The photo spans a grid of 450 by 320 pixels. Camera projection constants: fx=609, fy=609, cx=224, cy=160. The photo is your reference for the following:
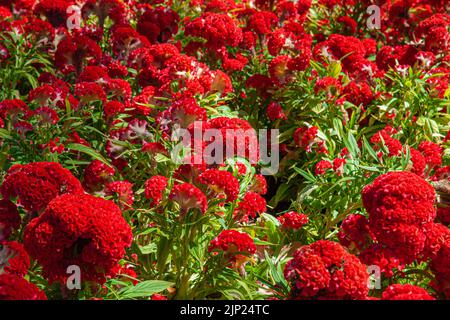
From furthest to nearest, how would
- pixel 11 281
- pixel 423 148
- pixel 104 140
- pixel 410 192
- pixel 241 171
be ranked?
pixel 104 140
pixel 423 148
pixel 241 171
pixel 410 192
pixel 11 281

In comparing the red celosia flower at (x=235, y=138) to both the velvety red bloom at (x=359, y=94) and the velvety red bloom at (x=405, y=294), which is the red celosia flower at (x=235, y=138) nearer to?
the velvety red bloom at (x=405, y=294)

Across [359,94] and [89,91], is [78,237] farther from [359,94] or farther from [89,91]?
[359,94]

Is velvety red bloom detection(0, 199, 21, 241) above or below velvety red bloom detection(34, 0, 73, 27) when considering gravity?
below

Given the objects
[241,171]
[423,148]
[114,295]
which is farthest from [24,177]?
[423,148]

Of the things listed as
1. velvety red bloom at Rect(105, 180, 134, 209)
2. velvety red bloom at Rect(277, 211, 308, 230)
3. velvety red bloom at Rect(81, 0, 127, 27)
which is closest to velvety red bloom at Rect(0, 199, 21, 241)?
velvety red bloom at Rect(105, 180, 134, 209)

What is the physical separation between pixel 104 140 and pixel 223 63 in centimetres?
119

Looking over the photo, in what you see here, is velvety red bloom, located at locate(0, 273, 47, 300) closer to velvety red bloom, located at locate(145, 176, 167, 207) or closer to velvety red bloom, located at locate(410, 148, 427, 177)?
velvety red bloom, located at locate(145, 176, 167, 207)

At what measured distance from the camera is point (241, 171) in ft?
10.3

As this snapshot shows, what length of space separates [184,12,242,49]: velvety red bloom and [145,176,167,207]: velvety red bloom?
1753 mm

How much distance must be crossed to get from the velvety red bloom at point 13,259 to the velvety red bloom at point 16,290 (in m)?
0.17

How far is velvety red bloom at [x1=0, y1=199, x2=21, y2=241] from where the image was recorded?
232 centimetres

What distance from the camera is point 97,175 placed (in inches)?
122
